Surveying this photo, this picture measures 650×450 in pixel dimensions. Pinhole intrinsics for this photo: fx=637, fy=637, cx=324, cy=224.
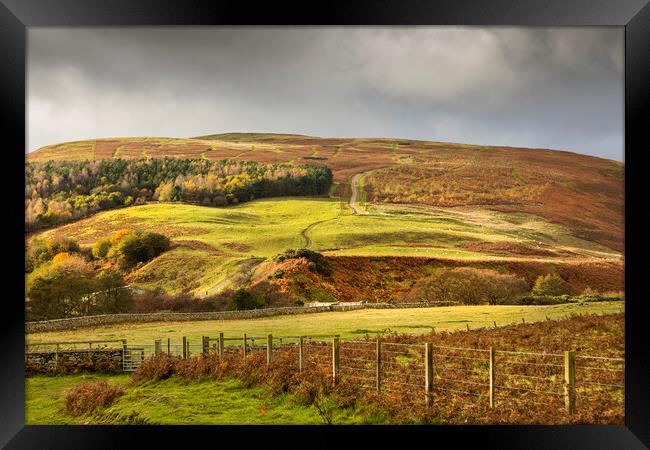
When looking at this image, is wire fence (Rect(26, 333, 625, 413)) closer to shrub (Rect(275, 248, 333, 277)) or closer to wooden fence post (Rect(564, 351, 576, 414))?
wooden fence post (Rect(564, 351, 576, 414))

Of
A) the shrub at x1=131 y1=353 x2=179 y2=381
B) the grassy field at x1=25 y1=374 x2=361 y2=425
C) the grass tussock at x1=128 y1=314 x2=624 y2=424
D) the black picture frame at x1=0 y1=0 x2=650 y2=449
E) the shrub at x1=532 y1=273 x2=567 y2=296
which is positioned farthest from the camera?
the shrub at x1=532 y1=273 x2=567 y2=296

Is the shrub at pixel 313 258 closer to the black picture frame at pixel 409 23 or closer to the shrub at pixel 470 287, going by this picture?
the shrub at pixel 470 287

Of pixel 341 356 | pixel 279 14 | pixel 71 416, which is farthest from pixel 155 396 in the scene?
pixel 279 14

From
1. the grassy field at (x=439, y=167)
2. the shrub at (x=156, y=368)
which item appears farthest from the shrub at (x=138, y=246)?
the shrub at (x=156, y=368)

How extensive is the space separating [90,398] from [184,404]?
132 cm

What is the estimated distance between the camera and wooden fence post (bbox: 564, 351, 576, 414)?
7.01 metres

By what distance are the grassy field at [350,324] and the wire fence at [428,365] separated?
173 millimetres

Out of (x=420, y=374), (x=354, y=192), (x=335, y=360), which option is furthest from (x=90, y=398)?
(x=354, y=192)

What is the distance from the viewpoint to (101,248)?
10.9 m

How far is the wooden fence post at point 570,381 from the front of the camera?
701 centimetres

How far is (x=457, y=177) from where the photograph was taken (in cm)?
1105

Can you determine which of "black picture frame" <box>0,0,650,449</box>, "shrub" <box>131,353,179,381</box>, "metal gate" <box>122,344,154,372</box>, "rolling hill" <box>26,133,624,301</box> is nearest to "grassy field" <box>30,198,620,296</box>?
"rolling hill" <box>26,133,624,301</box>

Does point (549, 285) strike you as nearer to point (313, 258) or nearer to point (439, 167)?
point (439, 167)

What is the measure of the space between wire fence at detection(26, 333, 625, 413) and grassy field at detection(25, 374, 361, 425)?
53 centimetres
